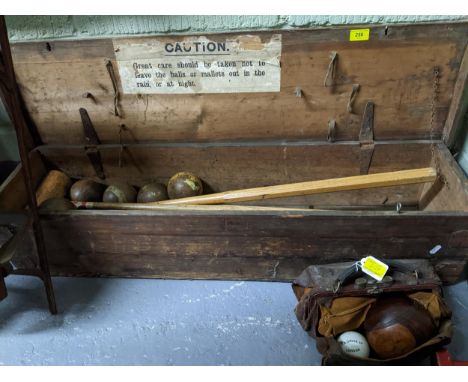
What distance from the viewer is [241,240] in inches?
65.8

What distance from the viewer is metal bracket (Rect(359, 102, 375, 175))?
6.45ft

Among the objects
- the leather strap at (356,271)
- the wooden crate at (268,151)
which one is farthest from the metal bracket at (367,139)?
the leather strap at (356,271)

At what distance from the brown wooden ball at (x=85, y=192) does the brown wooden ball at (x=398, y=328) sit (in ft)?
4.97

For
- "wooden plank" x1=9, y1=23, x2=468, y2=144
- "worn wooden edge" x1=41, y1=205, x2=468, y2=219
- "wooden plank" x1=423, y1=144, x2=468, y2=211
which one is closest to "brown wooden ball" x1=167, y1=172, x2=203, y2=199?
"wooden plank" x1=9, y1=23, x2=468, y2=144

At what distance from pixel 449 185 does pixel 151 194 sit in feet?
4.89

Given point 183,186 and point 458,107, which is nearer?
point 458,107

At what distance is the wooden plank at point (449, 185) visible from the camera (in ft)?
5.70

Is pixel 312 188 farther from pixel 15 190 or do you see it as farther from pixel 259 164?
pixel 15 190

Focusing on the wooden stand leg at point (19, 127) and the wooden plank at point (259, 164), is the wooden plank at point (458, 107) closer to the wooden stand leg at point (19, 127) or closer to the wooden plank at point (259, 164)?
the wooden plank at point (259, 164)

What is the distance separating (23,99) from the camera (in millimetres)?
2045

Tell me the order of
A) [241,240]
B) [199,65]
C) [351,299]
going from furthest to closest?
[199,65] → [241,240] → [351,299]

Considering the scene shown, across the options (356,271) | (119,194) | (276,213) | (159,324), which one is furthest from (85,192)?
(356,271)

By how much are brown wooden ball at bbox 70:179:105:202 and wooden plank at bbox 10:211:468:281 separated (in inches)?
16.4
